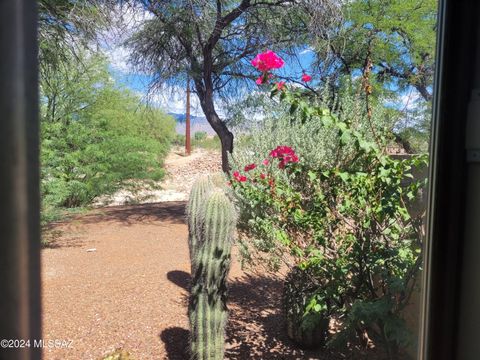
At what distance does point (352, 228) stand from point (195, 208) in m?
→ 0.93

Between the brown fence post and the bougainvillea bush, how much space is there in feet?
4.03

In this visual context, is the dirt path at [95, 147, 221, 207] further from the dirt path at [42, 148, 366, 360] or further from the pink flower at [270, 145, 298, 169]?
the pink flower at [270, 145, 298, 169]

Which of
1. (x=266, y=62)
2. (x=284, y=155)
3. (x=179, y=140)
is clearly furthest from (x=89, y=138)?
(x=179, y=140)

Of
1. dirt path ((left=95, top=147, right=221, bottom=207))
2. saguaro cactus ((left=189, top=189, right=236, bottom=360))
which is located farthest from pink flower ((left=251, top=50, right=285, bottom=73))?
dirt path ((left=95, top=147, right=221, bottom=207))

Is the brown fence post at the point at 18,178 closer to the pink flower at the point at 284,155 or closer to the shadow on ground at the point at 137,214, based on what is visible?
the pink flower at the point at 284,155

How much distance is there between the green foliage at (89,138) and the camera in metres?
4.98

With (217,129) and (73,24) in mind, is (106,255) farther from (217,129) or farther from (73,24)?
(217,129)

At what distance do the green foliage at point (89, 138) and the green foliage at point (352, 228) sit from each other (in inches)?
125

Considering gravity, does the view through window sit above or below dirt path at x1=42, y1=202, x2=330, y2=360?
above

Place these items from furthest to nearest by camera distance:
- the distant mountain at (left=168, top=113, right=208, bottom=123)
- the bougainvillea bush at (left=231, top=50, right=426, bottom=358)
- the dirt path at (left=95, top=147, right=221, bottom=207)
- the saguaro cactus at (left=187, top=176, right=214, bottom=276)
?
the distant mountain at (left=168, top=113, right=208, bottom=123) → the dirt path at (left=95, top=147, right=221, bottom=207) → the saguaro cactus at (left=187, top=176, right=214, bottom=276) → the bougainvillea bush at (left=231, top=50, right=426, bottom=358)

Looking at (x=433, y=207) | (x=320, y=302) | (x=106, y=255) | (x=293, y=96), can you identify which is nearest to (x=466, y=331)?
(x=433, y=207)

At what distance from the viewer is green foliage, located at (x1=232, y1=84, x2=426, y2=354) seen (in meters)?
1.64

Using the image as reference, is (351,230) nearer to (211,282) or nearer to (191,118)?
(211,282)

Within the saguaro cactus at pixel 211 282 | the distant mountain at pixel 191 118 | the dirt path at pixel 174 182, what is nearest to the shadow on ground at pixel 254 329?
the saguaro cactus at pixel 211 282
